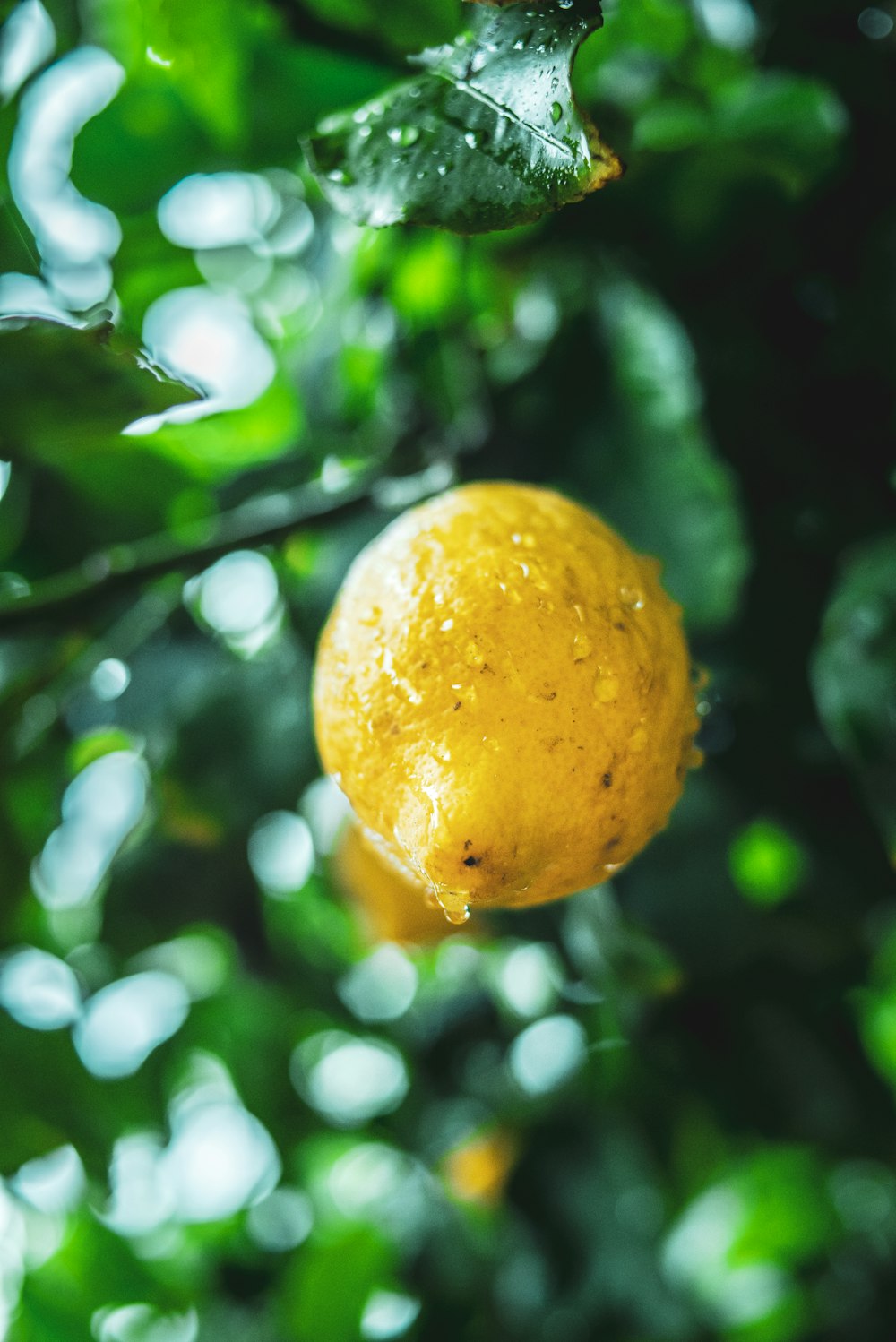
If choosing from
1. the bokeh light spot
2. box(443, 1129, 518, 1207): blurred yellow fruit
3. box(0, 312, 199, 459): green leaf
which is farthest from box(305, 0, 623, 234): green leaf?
box(443, 1129, 518, 1207): blurred yellow fruit

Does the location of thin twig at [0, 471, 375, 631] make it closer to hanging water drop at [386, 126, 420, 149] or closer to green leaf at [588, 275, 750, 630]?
green leaf at [588, 275, 750, 630]

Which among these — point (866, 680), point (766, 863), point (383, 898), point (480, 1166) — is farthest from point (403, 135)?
point (480, 1166)

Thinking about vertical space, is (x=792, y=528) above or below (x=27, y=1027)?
above

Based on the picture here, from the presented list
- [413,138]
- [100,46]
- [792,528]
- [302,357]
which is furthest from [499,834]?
[100,46]

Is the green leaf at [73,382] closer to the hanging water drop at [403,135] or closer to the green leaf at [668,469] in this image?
the hanging water drop at [403,135]

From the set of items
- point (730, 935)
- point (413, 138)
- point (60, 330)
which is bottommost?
point (730, 935)

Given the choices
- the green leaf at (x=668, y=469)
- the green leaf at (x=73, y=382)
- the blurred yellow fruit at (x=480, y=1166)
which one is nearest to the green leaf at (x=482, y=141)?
the green leaf at (x=73, y=382)

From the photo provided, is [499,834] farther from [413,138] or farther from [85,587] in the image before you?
[85,587]
